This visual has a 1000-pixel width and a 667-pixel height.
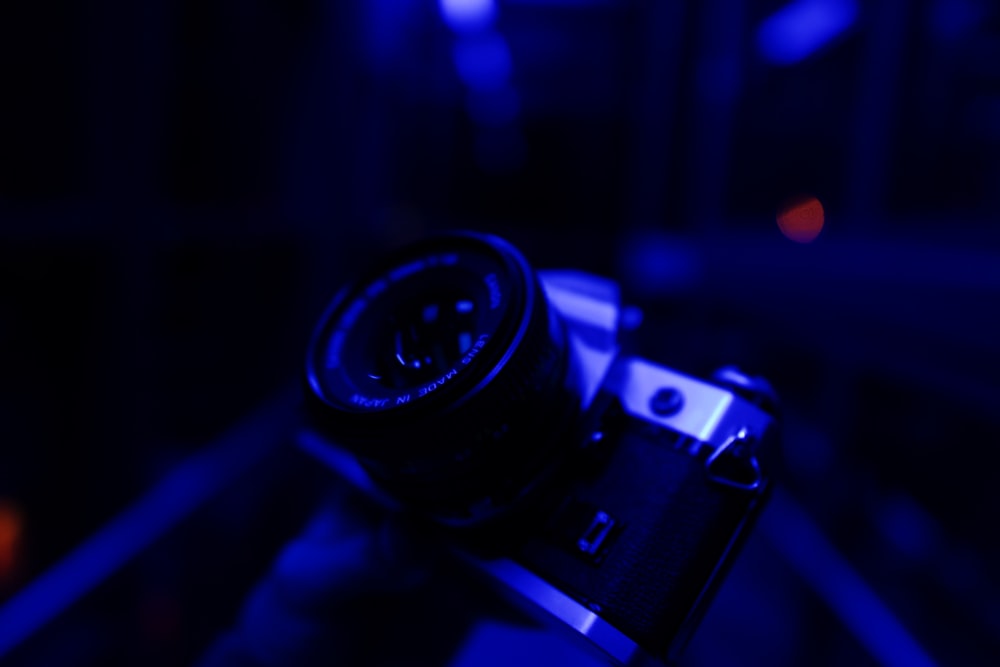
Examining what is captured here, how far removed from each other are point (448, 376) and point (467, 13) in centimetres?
228

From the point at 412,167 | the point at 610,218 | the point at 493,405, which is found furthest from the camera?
the point at 412,167

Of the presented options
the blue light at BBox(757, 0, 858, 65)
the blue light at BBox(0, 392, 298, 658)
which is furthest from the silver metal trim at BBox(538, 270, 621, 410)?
the blue light at BBox(757, 0, 858, 65)

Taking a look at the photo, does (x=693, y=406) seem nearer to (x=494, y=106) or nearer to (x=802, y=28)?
(x=802, y=28)

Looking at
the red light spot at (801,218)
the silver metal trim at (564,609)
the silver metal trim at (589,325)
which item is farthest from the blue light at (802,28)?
the silver metal trim at (564,609)

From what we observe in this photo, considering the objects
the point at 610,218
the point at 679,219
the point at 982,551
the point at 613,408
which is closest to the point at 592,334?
the point at 613,408

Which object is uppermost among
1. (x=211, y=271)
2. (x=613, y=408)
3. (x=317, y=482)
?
(x=613, y=408)

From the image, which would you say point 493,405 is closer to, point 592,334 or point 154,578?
point 592,334

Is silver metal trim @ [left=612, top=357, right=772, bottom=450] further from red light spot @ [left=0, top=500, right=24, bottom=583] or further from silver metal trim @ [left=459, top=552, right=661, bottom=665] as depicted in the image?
red light spot @ [left=0, top=500, right=24, bottom=583]

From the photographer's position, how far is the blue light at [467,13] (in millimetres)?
2207

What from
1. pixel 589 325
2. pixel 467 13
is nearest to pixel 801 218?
pixel 589 325

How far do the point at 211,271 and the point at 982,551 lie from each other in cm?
141

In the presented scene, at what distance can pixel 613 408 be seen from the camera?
0.41 metres

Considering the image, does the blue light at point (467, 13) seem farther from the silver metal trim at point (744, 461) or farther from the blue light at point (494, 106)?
the silver metal trim at point (744, 461)

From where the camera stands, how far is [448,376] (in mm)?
344
